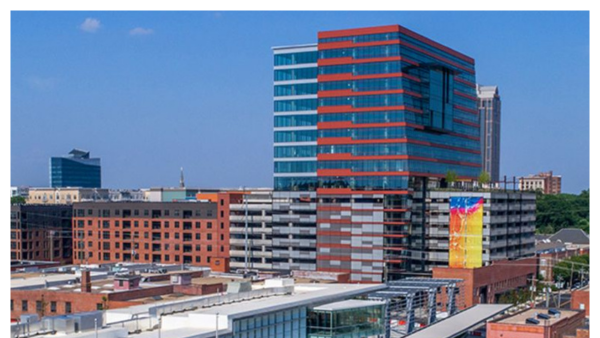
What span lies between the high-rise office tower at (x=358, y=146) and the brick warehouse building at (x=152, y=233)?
6659 millimetres

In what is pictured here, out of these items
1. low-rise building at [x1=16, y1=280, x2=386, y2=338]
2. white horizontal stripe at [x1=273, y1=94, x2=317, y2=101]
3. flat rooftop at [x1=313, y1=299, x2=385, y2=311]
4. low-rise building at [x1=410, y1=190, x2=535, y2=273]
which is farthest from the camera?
white horizontal stripe at [x1=273, y1=94, x2=317, y2=101]

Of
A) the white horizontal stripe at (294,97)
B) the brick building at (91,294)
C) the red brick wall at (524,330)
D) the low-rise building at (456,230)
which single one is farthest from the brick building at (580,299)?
the white horizontal stripe at (294,97)

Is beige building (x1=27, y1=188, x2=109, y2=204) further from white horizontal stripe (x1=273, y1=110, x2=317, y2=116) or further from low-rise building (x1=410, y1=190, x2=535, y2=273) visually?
low-rise building (x1=410, y1=190, x2=535, y2=273)

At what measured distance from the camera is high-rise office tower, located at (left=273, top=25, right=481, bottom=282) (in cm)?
5247

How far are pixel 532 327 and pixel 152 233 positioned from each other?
1682 inches

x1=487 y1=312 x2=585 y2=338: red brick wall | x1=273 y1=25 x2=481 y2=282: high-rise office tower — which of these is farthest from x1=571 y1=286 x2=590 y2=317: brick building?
x1=273 y1=25 x2=481 y2=282: high-rise office tower

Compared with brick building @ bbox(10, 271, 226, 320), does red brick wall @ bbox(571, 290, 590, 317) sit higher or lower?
lower

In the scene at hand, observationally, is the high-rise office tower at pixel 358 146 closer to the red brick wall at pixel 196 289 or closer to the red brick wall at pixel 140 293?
the red brick wall at pixel 196 289

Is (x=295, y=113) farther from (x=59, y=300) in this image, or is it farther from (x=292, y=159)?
(x=59, y=300)

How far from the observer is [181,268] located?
48.0 metres

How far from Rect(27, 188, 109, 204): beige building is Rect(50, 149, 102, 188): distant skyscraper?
167 feet

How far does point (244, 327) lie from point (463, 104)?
4309cm

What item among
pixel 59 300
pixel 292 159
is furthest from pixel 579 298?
pixel 292 159

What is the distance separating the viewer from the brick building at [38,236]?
6575cm
